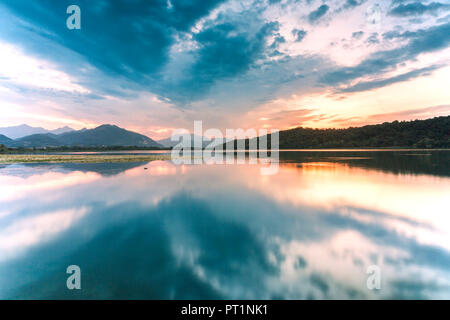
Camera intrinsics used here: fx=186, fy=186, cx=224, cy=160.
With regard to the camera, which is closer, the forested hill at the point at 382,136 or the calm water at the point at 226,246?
the calm water at the point at 226,246

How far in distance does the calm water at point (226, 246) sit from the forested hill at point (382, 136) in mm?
116734

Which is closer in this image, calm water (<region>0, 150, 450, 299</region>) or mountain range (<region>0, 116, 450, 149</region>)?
calm water (<region>0, 150, 450, 299</region>)

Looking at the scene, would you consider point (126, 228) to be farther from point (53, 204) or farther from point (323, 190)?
point (323, 190)

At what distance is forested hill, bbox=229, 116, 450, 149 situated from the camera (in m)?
91.5

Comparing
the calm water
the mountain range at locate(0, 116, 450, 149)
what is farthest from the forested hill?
the calm water

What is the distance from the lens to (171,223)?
874 centimetres

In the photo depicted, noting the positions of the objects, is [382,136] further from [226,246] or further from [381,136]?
[226,246]

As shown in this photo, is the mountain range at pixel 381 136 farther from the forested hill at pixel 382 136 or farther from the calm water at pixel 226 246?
the calm water at pixel 226 246

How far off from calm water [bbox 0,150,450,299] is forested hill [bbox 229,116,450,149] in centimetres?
11673

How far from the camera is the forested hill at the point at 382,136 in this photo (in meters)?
91.5

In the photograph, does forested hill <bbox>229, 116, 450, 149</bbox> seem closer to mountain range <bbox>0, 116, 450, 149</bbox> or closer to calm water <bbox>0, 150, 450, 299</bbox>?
mountain range <bbox>0, 116, 450, 149</bbox>

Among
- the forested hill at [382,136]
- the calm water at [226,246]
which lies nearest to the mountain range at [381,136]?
the forested hill at [382,136]

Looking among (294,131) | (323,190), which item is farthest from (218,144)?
(323,190)

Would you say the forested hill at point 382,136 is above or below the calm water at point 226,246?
above
